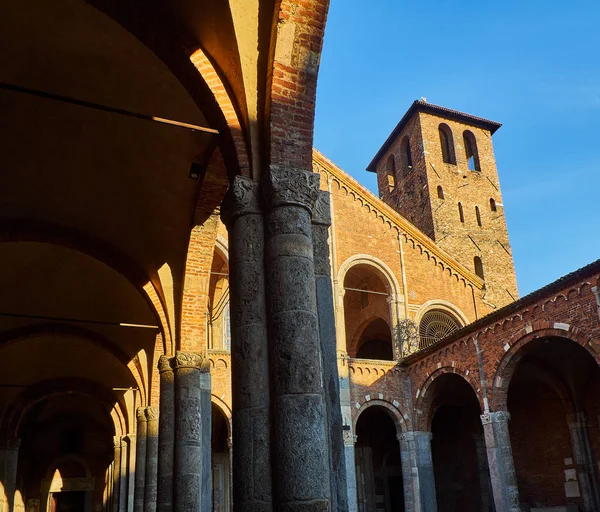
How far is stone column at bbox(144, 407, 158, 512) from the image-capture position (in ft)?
39.0

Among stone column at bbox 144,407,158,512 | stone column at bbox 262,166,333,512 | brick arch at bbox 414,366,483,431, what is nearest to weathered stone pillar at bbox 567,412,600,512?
brick arch at bbox 414,366,483,431

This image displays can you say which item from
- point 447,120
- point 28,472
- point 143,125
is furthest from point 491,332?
point 28,472

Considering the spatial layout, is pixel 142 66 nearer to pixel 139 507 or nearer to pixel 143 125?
pixel 143 125

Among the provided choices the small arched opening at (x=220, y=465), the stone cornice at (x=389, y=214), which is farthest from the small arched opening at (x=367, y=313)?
the small arched opening at (x=220, y=465)

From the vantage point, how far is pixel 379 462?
2266 centimetres

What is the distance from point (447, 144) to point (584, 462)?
53.8ft

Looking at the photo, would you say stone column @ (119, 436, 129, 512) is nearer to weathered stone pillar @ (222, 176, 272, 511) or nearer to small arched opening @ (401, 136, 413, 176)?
weathered stone pillar @ (222, 176, 272, 511)

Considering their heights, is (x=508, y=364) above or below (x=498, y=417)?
above

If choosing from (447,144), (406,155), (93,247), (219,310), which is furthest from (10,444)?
(447,144)

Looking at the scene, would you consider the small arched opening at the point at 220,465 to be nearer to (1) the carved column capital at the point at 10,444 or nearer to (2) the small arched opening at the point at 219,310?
(2) the small arched opening at the point at 219,310

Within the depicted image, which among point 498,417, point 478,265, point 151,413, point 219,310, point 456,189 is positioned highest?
point 456,189

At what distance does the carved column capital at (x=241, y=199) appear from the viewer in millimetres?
4820

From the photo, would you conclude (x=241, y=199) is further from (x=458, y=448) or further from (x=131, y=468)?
(x=458, y=448)

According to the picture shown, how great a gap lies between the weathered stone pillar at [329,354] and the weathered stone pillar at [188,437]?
3749 mm
